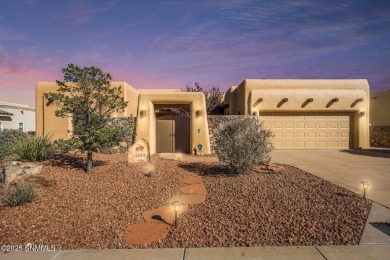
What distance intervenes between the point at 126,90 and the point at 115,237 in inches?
550

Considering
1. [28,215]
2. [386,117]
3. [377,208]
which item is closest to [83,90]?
[28,215]

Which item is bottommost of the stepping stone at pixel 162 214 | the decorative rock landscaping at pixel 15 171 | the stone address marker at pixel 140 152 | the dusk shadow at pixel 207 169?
the stepping stone at pixel 162 214

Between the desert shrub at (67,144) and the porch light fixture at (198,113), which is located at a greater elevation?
the porch light fixture at (198,113)

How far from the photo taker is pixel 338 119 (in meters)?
16.6

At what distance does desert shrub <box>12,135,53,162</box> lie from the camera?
8109 mm

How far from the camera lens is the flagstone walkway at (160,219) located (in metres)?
3.99

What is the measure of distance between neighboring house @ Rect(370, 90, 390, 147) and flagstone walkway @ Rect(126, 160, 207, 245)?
21.9m

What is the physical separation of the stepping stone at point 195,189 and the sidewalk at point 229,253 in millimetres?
2590

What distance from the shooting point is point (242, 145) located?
A: 303 inches

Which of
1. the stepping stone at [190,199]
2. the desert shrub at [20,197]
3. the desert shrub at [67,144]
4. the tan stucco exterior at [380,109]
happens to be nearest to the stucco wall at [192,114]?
the desert shrub at [67,144]

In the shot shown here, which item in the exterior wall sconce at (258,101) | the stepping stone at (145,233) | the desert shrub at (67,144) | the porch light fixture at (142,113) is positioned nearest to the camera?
the stepping stone at (145,233)

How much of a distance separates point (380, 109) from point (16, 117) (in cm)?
3869

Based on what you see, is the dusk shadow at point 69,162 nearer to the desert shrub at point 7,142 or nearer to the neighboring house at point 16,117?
the desert shrub at point 7,142

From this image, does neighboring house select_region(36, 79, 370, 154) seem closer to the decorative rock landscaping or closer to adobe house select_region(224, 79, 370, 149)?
adobe house select_region(224, 79, 370, 149)
